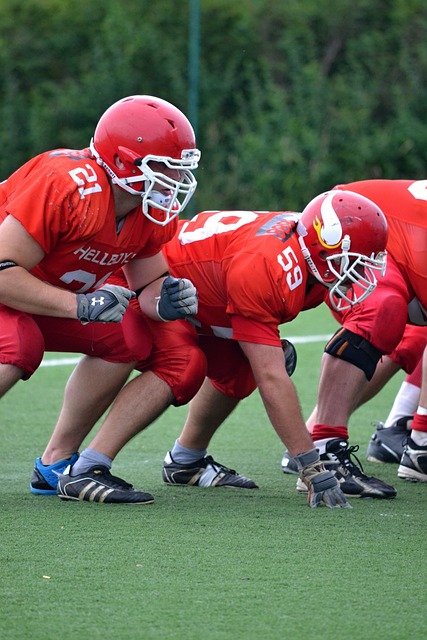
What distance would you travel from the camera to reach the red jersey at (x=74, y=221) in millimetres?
3875

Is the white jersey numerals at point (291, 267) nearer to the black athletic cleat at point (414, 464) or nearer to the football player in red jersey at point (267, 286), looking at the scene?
the football player in red jersey at point (267, 286)

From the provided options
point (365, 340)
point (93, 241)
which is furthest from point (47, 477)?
point (365, 340)

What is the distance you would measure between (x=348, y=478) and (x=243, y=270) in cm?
95

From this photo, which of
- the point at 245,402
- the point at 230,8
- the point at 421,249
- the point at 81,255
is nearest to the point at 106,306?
the point at 81,255

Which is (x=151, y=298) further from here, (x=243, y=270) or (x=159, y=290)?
(x=243, y=270)

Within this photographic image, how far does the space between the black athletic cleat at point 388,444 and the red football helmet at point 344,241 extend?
1172 mm

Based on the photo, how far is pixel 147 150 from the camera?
Answer: 4.08 m

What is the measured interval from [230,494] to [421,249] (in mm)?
1242

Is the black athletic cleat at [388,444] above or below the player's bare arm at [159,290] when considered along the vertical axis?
below

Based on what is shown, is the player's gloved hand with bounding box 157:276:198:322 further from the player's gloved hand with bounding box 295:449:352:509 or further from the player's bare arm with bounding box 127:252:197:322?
the player's gloved hand with bounding box 295:449:352:509

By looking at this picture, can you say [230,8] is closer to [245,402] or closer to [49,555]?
[245,402]

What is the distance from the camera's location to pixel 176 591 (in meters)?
3.10

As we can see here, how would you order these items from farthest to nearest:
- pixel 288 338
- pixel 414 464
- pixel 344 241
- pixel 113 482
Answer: pixel 288 338, pixel 414 464, pixel 113 482, pixel 344 241

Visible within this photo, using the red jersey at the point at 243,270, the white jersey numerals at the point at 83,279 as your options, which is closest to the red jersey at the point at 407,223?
the red jersey at the point at 243,270
